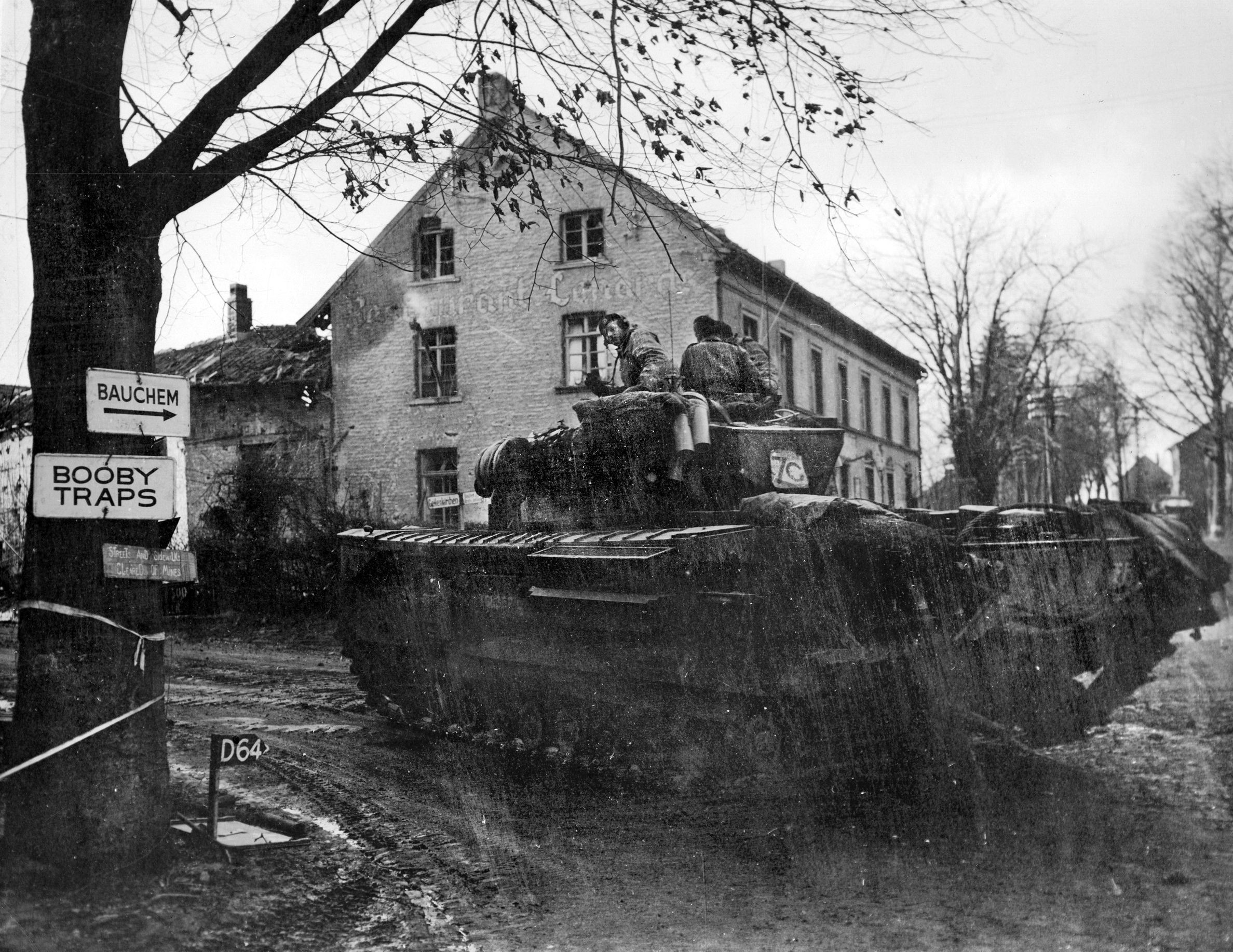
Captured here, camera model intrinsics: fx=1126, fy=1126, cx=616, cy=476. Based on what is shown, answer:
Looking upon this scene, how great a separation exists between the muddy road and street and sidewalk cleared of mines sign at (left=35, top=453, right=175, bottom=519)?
4.72ft

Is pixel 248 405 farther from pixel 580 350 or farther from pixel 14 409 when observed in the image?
pixel 580 350

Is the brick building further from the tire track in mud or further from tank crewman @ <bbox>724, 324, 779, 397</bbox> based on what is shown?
the tire track in mud

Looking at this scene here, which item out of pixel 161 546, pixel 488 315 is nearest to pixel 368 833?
pixel 161 546

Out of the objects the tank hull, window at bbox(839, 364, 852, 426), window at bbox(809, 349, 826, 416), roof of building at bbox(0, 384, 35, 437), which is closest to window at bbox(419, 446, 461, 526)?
the tank hull

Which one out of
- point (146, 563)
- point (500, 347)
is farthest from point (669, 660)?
point (500, 347)

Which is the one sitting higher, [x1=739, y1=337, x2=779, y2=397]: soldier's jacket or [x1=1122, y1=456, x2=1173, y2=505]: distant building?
[x1=739, y1=337, x2=779, y2=397]: soldier's jacket

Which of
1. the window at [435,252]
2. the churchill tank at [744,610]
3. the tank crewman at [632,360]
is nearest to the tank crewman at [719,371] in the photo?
the tank crewman at [632,360]

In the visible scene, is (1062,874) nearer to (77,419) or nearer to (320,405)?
(77,419)

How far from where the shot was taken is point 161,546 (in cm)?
470

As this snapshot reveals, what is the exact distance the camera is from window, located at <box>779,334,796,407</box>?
378 inches

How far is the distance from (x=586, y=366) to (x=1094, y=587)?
6.33m

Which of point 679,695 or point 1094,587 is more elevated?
point 1094,587

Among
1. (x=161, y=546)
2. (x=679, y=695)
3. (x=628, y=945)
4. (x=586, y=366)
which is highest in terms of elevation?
(x=586, y=366)

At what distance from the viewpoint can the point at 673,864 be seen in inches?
199
